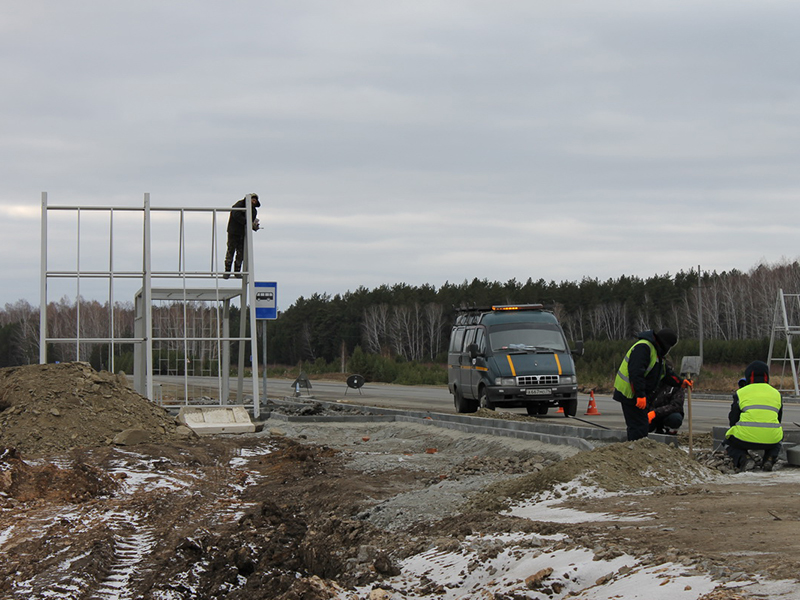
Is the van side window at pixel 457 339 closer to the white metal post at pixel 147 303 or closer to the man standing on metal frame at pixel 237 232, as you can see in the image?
the man standing on metal frame at pixel 237 232

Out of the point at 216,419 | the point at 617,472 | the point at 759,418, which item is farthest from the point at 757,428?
the point at 216,419

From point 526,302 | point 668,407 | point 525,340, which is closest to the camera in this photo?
point 668,407

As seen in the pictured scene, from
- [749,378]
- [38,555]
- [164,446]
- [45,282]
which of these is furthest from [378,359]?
[38,555]

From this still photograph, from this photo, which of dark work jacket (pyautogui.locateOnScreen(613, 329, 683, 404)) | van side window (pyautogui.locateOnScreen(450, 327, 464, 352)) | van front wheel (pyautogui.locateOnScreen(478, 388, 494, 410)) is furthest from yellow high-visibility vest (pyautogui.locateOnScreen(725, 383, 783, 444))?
van side window (pyautogui.locateOnScreen(450, 327, 464, 352))

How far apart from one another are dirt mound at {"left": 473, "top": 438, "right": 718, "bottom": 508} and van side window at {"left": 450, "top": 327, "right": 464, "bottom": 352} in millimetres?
13113

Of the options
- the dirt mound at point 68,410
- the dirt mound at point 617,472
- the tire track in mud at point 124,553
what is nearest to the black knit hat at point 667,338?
the dirt mound at point 617,472

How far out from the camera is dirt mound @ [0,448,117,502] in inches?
410

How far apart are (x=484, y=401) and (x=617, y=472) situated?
11.5 meters

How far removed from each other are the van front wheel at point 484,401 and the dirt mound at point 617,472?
34.1 ft

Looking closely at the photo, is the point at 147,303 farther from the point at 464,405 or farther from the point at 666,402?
A: the point at 666,402

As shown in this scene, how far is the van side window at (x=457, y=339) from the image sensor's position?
23.7 m

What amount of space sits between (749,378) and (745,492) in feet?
9.11

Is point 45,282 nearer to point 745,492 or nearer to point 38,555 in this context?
point 38,555

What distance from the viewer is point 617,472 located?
971 centimetres
